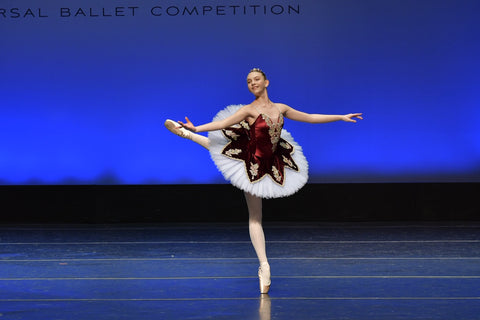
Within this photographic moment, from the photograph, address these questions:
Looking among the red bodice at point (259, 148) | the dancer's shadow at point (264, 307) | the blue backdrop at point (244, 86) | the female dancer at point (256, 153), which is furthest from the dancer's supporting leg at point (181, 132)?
the blue backdrop at point (244, 86)

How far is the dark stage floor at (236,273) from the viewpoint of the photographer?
356cm

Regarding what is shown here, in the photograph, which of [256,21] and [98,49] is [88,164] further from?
[256,21]

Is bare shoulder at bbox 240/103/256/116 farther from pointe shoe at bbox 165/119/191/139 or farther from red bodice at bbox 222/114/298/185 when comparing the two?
pointe shoe at bbox 165/119/191/139

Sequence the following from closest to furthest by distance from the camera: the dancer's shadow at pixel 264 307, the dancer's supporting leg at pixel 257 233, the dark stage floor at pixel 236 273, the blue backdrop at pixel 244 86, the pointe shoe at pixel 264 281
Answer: the dancer's shadow at pixel 264 307
the dark stage floor at pixel 236 273
the pointe shoe at pixel 264 281
the dancer's supporting leg at pixel 257 233
the blue backdrop at pixel 244 86

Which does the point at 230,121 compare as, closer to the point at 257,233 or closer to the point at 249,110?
the point at 249,110

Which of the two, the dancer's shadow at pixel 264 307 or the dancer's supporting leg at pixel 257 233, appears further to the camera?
the dancer's supporting leg at pixel 257 233

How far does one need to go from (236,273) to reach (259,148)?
819mm

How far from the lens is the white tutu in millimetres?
4008

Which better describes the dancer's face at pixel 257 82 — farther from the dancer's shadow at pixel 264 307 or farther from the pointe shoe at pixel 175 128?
the dancer's shadow at pixel 264 307

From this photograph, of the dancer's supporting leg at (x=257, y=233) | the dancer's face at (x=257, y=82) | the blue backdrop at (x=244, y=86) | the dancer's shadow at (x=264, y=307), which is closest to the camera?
the dancer's shadow at (x=264, y=307)

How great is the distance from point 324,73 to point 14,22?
2.73 m

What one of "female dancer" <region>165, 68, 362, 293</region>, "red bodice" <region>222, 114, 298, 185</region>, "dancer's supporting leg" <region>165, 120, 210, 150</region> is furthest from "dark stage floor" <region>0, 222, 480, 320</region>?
"dancer's supporting leg" <region>165, 120, 210, 150</region>

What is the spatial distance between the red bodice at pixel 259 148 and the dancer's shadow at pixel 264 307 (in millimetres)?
561

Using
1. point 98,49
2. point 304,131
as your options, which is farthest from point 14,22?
point 304,131
